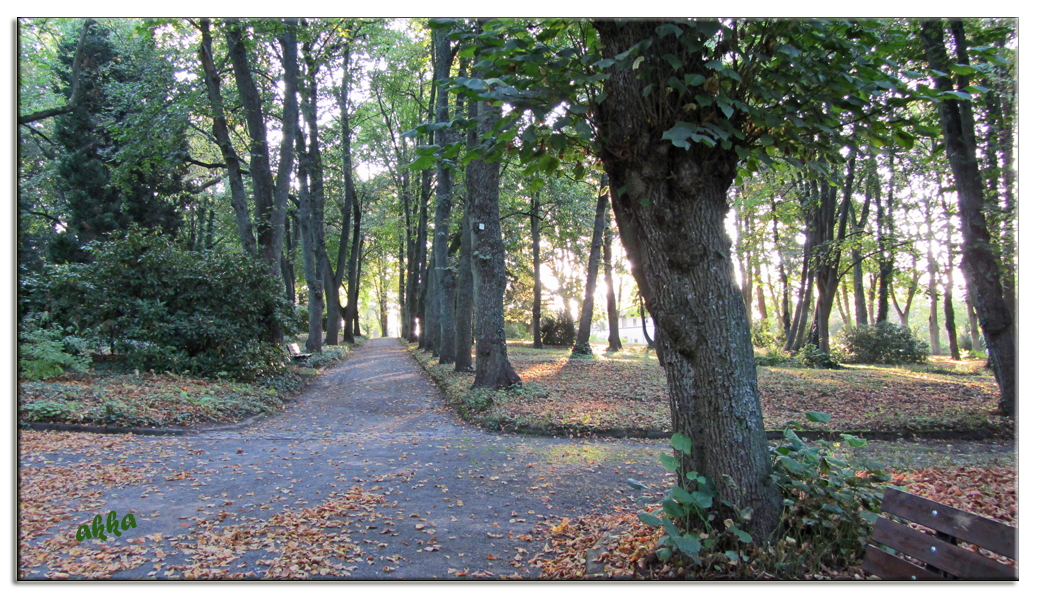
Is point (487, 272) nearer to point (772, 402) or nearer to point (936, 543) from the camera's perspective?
point (772, 402)

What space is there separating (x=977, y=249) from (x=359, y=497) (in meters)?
8.41

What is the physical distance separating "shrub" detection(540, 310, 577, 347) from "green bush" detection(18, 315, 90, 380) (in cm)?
1973


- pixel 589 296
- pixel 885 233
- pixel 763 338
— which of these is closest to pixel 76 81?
pixel 589 296

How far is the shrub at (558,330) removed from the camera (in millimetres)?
26328

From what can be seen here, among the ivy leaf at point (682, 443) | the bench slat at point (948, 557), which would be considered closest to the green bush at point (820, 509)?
the bench slat at point (948, 557)

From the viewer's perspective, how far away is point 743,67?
2.80 m

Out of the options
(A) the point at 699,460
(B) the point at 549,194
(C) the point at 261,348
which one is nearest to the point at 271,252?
(C) the point at 261,348

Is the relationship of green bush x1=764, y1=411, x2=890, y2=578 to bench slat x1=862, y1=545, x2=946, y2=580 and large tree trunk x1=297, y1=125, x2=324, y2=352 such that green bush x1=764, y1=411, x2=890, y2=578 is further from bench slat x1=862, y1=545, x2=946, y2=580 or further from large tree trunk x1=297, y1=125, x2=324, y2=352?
large tree trunk x1=297, y1=125, x2=324, y2=352

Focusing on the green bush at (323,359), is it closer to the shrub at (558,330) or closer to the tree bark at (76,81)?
the tree bark at (76,81)

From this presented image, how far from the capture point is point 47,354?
7.61 meters

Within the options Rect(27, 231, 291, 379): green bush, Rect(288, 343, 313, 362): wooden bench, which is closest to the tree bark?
Rect(27, 231, 291, 379): green bush

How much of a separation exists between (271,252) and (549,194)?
408 inches

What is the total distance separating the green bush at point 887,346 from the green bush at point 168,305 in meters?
18.5

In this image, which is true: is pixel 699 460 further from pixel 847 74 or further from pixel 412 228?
pixel 412 228
